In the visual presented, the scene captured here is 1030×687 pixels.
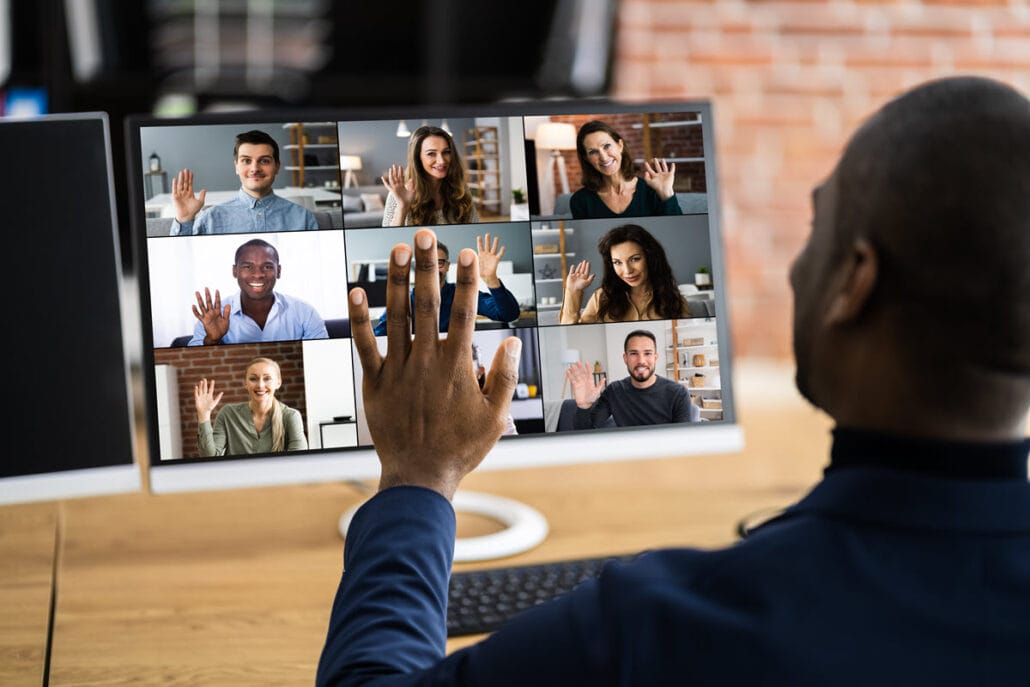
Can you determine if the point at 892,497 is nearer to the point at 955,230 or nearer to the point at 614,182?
the point at 955,230

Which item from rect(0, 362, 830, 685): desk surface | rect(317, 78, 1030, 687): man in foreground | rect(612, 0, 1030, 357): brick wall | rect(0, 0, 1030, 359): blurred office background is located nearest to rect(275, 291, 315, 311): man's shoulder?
rect(0, 362, 830, 685): desk surface

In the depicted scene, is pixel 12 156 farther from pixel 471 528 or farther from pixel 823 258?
pixel 823 258

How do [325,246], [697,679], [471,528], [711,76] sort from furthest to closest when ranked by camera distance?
1. [711,76]
2. [471,528]
3. [325,246]
4. [697,679]

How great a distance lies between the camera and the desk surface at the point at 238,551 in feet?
3.14

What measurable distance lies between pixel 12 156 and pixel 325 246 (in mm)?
354

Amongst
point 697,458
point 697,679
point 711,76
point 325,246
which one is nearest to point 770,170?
point 711,76

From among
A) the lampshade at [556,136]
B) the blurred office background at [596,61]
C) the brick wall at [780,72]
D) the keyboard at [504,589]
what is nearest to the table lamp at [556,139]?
the lampshade at [556,136]

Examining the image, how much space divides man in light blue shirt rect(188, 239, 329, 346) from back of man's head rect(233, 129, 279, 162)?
0.10 m

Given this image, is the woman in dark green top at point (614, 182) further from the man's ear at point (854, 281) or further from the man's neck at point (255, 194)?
the man's ear at point (854, 281)

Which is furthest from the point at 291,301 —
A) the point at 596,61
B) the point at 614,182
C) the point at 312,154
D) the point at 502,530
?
the point at 596,61

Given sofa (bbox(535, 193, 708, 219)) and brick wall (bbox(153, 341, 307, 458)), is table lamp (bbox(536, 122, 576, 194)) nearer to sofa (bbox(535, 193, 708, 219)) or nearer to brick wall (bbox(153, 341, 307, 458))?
sofa (bbox(535, 193, 708, 219))

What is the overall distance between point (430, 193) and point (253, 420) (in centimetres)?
30

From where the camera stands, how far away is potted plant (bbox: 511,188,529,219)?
1009 millimetres

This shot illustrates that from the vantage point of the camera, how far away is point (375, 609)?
70cm
